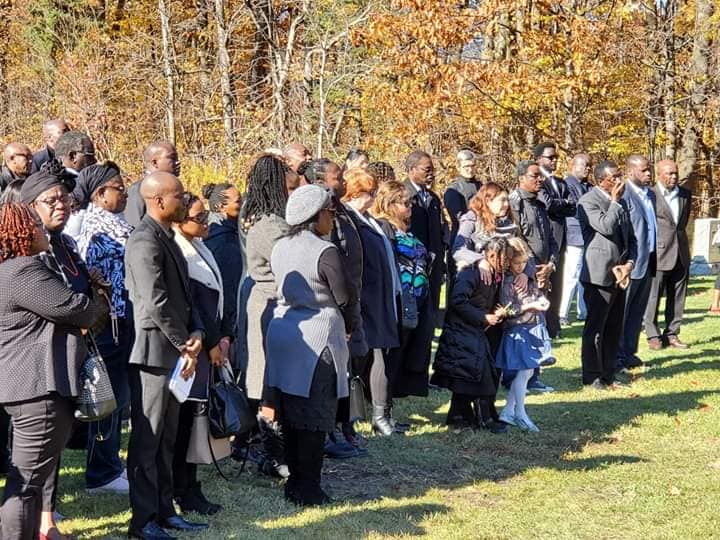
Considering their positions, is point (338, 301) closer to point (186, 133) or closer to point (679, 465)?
point (679, 465)

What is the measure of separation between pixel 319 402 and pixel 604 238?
478 centimetres

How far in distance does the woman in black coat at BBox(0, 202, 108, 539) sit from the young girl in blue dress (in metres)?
4.33

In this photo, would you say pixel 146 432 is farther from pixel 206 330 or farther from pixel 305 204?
pixel 305 204

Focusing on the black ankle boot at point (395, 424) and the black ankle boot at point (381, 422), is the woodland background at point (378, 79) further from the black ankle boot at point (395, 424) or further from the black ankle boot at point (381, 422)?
the black ankle boot at point (381, 422)

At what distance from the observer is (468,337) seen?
7.80 meters

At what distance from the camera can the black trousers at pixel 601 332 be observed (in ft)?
31.5

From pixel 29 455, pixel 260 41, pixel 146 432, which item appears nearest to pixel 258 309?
pixel 146 432

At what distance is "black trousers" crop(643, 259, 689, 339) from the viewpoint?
12172 mm

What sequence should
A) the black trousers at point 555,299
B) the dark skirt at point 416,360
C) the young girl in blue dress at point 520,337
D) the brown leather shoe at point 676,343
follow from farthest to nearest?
the black trousers at point 555,299, the brown leather shoe at point 676,343, the dark skirt at point 416,360, the young girl in blue dress at point 520,337

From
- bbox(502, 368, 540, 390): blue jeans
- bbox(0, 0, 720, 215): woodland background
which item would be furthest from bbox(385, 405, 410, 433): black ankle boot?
bbox(0, 0, 720, 215): woodland background

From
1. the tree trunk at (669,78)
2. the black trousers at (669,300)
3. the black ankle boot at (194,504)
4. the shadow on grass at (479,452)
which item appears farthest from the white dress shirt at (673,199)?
the tree trunk at (669,78)

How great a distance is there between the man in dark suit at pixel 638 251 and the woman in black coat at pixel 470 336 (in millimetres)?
3101

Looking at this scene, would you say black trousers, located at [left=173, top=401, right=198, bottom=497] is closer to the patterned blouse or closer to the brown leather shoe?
the patterned blouse

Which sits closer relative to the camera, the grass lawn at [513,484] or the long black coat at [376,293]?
the grass lawn at [513,484]
